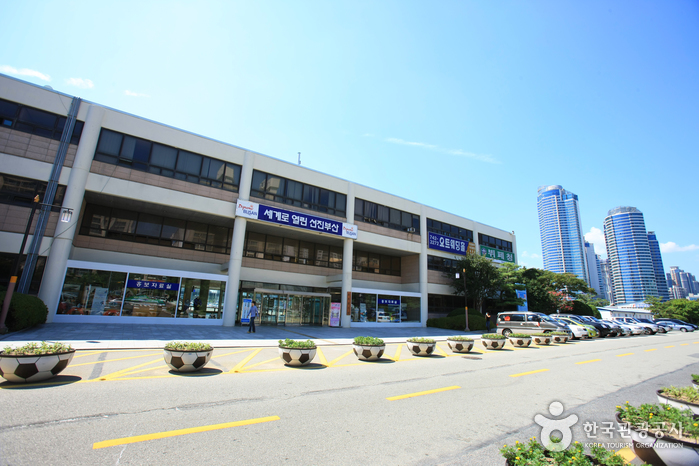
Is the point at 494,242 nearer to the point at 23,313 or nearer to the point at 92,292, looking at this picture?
the point at 92,292

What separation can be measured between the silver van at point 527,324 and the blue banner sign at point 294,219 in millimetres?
12949

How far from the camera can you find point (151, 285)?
63.8ft

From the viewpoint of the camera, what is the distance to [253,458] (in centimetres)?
409

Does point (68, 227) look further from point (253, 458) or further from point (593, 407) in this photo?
point (593, 407)

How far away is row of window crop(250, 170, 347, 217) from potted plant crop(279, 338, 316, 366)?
1495cm

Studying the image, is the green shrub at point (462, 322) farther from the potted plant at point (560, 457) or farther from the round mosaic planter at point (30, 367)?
the round mosaic planter at point (30, 367)

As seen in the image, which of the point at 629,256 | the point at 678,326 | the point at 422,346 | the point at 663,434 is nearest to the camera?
the point at 663,434

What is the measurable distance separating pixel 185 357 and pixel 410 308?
24174 mm

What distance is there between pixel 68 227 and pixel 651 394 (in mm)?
24653

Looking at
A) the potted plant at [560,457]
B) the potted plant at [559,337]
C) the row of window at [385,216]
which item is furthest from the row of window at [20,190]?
the potted plant at [559,337]

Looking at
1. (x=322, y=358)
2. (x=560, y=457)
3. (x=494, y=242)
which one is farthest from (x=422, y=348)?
(x=494, y=242)

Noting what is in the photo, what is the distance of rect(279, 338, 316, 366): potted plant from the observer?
10.3 metres

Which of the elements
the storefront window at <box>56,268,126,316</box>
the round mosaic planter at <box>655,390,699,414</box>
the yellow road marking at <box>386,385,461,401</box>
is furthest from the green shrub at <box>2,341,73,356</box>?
the storefront window at <box>56,268,126,316</box>

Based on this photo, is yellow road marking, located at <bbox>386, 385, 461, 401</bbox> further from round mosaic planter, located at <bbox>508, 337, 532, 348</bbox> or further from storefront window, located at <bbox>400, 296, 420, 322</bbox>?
storefront window, located at <bbox>400, 296, 420, 322</bbox>
